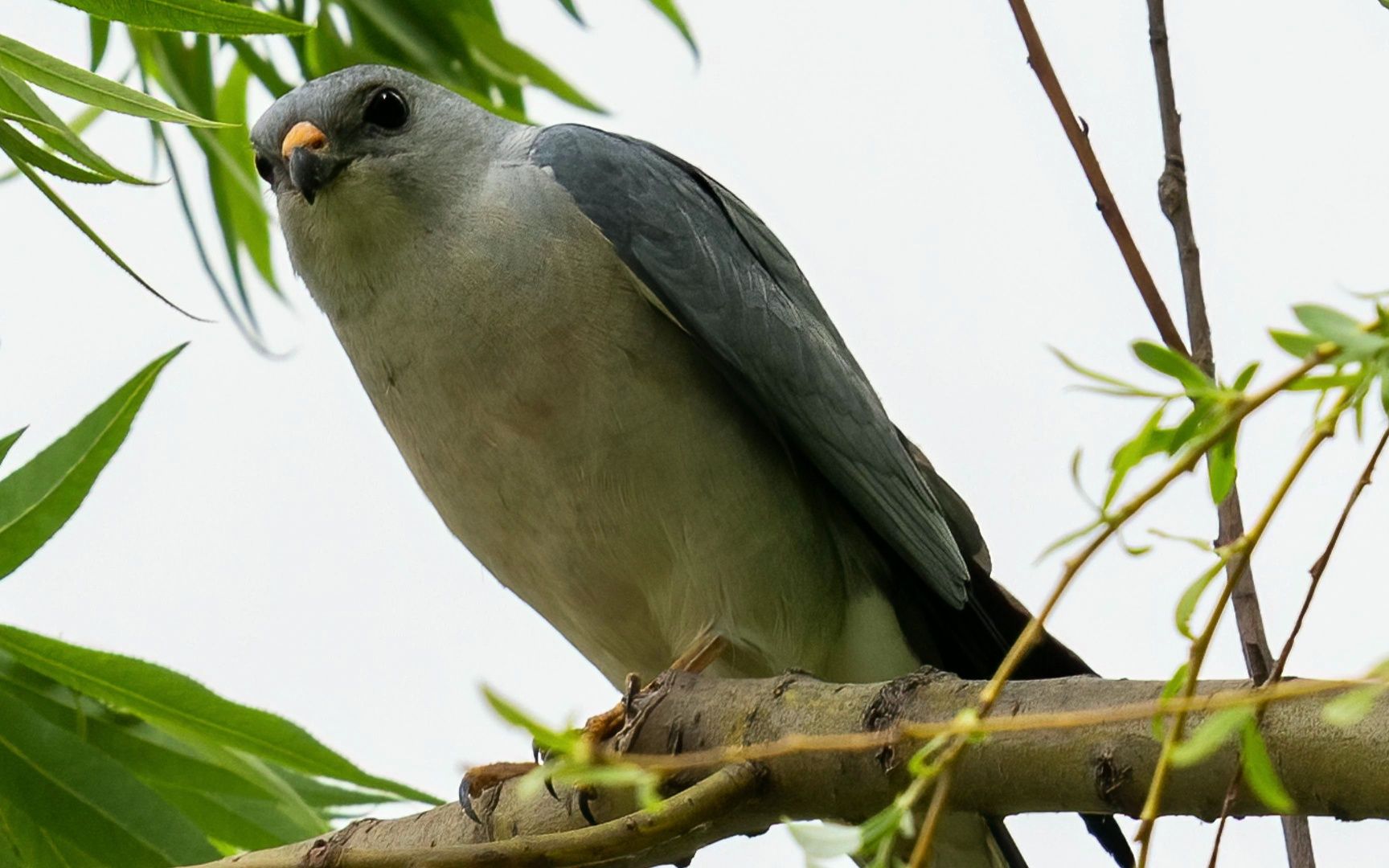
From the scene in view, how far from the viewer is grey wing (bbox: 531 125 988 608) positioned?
3504 mm

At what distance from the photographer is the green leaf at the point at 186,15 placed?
2576mm

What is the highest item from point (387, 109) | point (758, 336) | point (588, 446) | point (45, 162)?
point (387, 109)

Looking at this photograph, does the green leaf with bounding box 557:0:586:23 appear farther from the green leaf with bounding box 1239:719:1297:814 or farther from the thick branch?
the green leaf with bounding box 1239:719:1297:814

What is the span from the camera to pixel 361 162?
3.74 m

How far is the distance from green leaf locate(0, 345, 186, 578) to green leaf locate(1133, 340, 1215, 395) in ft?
6.36

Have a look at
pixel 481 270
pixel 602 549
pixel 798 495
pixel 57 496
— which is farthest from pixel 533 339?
pixel 57 496

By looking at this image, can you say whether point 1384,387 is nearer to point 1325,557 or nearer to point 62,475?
point 1325,557

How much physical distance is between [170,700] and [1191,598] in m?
2.07

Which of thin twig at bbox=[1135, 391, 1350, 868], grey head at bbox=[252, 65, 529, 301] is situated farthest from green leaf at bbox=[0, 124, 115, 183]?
thin twig at bbox=[1135, 391, 1350, 868]

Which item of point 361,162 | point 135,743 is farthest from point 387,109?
point 135,743

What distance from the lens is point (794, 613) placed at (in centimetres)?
358

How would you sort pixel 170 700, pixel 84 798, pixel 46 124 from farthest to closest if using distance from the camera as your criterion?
pixel 170 700, pixel 84 798, pixel 46 124

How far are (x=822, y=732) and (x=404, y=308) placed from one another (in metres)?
1.55

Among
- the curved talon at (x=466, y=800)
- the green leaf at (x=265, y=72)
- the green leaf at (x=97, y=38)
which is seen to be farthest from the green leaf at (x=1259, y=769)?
the green leaf at (x=265, y=72)
